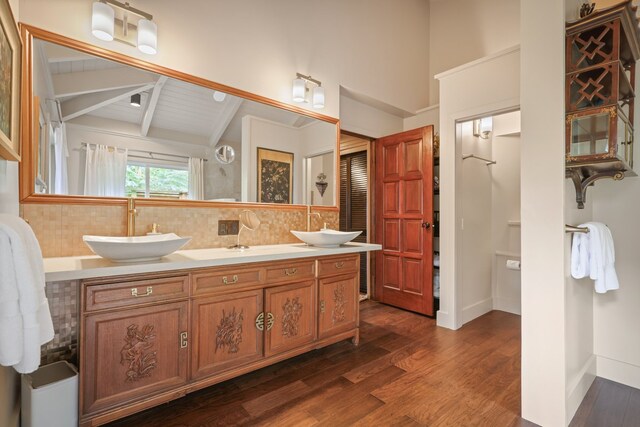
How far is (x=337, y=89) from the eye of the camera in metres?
3.12

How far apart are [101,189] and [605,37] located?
301 centimetres

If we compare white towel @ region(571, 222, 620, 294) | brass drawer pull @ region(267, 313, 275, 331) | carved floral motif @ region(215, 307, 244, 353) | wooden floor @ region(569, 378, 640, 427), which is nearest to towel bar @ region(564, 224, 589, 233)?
white towel @ region(571, 222, 620, 294)

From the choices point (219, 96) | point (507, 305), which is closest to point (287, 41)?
point (219, 96)

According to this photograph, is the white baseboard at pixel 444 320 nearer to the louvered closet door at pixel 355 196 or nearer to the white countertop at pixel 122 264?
the louvered closet door at pixel 355 196

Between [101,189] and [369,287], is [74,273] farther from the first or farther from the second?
[369,287]

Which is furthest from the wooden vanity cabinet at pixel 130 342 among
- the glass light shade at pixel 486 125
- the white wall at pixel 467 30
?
the white wall at pixel 467 30

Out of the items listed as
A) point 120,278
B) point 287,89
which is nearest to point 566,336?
point 120,278

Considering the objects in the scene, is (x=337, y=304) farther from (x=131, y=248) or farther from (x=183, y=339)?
(x=131, y=248)

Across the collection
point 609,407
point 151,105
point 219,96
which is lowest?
point 609,407

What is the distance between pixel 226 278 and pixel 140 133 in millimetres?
1132

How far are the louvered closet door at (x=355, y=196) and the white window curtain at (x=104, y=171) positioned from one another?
275 cm

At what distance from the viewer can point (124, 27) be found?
1.90 meters

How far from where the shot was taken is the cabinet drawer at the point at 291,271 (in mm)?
2018

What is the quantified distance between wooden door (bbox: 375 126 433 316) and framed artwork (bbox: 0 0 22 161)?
124 inches
